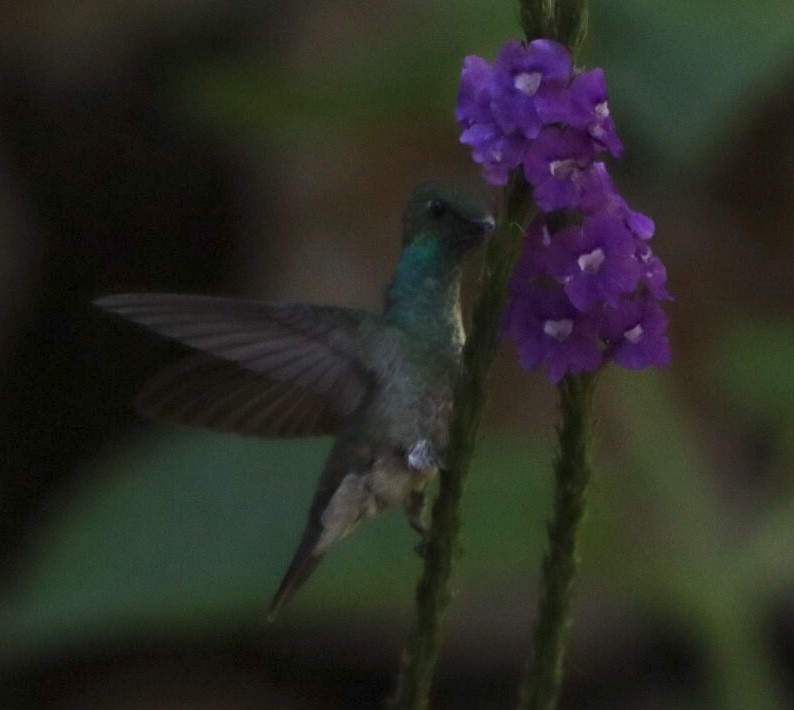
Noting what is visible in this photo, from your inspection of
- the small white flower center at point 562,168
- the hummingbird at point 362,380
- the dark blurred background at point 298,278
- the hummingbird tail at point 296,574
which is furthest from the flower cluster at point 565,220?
the dark blurred background at point 298,278

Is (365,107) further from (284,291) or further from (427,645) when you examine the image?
(284,291)

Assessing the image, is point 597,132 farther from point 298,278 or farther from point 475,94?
point 298,278

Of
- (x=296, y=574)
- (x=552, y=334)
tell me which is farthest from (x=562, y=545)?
(x=296, y=574)

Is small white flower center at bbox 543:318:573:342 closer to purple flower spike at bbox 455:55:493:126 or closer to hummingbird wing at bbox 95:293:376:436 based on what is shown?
purple flower spike at bbox 455:55:493:126

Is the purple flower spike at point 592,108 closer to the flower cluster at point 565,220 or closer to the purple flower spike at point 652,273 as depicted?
the flower cluster at point 565,220

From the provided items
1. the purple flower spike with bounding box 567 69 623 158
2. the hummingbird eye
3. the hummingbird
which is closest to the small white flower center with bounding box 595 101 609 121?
the purple flower spike with bounding box 567 69 623 158

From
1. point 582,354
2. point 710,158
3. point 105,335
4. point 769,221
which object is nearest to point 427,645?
point 582,354
